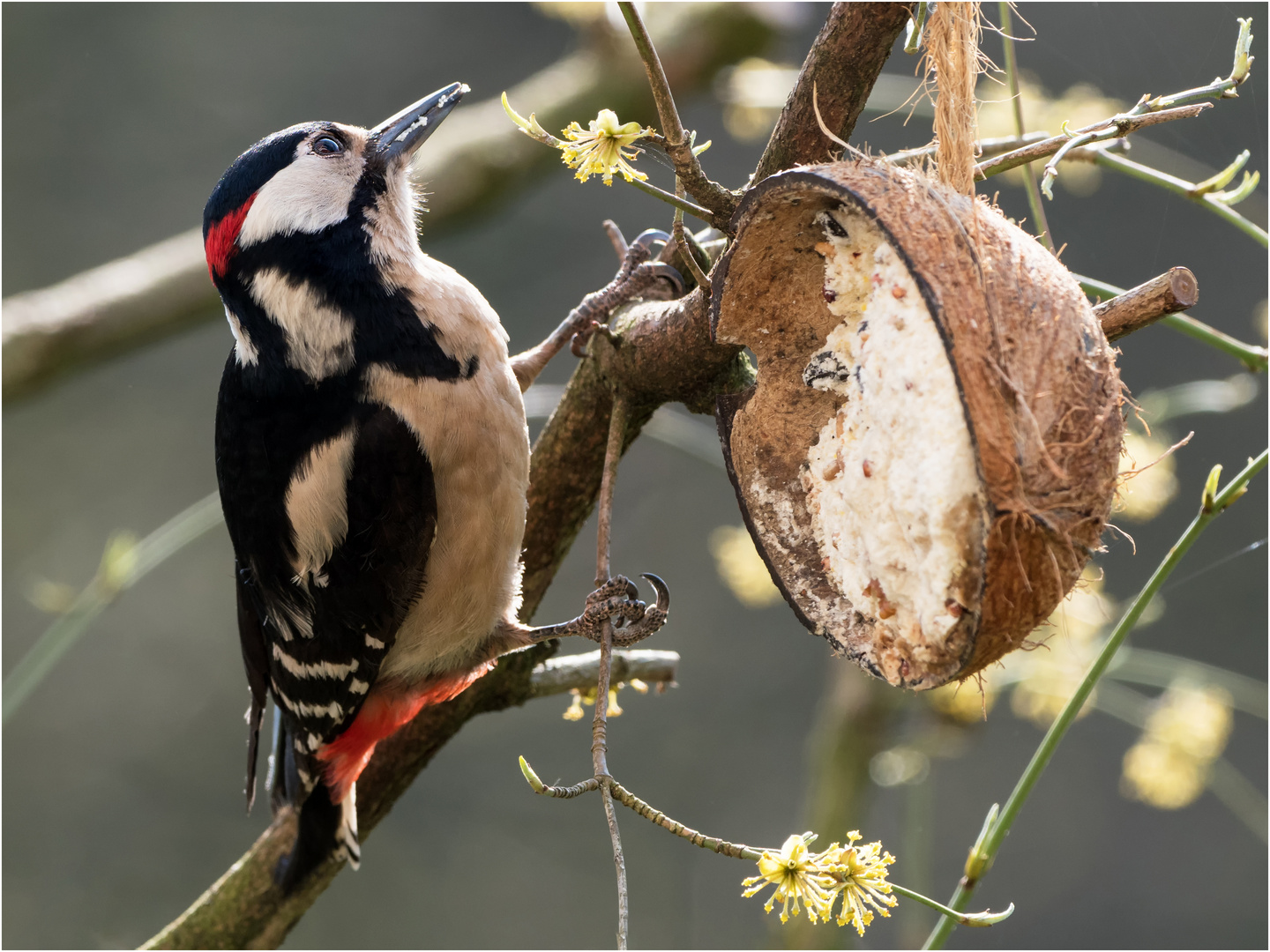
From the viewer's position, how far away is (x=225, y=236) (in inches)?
44.2

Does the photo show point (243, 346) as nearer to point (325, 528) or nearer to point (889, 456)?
point (325, 528)

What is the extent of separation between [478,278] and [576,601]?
1320mm

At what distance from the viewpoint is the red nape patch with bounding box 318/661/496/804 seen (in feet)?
4.37

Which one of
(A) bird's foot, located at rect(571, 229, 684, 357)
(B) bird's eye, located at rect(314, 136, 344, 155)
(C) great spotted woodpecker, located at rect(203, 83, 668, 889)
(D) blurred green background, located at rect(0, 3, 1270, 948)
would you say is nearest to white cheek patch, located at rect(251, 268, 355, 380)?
(C) great spotted woodpecker, located at rect(203, 83, 668, 889)

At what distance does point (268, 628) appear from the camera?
131 cm

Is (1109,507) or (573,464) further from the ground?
(573,464)

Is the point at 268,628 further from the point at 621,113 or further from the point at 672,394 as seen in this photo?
the point at 621,113

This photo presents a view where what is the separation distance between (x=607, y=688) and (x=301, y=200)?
646 millimetres

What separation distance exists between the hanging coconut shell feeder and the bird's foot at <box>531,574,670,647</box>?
0.76ft

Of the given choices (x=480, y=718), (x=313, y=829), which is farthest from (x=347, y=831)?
(x=480, y=718)

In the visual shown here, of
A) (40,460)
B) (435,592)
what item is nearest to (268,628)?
(435,592)

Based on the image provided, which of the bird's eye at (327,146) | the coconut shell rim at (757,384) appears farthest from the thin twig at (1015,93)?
the bird's eye at (327,146)

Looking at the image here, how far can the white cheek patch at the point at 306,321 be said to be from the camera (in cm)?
111

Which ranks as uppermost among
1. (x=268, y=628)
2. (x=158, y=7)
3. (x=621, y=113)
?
(x=158, y=7)
